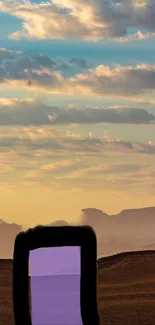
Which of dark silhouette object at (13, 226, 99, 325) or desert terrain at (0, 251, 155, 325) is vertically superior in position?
dark silhouette object at (13, 226, 99, 325)

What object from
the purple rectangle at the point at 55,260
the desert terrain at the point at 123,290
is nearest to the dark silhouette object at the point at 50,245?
the purple rectangle at the point at 55,260

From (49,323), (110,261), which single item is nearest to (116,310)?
(49,323)

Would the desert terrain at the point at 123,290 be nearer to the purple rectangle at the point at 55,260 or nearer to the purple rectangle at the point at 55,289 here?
the purple rectangle at the point at 55,289

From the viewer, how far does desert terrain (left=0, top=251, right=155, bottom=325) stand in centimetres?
1981

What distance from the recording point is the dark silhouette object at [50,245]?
506 centimetres

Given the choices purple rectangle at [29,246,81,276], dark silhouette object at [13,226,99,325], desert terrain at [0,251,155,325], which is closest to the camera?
dark silhouette object at [13,226,99,325]

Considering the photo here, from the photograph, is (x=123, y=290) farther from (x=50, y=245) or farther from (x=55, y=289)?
(x=50, y=245)

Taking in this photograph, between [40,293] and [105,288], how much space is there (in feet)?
86.0

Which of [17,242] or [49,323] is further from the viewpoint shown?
[49,323]

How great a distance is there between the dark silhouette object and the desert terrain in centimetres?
1327

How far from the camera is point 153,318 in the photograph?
63.2 ft

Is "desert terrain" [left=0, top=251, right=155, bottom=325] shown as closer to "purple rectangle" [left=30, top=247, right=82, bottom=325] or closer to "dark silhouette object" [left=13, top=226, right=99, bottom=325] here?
"purple rectangle" [left=30, top=247, right=82, bottom=325]

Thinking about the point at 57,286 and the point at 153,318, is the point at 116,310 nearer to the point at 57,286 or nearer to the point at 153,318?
the point at 153,318

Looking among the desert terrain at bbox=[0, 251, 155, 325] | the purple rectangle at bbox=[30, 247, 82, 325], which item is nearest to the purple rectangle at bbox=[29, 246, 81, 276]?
the purple rectangle at bbox=[30, 247, 82, 325]
